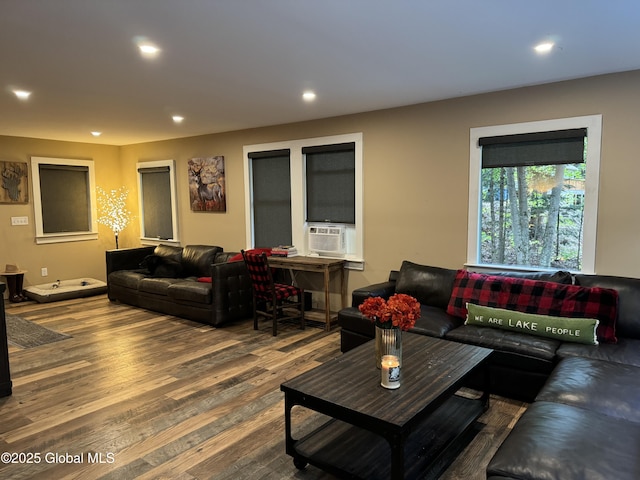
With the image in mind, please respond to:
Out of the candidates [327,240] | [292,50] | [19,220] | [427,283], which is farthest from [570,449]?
[19,220]

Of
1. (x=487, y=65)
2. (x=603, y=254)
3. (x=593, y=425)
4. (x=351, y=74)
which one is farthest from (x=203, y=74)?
(x=603, y=254)

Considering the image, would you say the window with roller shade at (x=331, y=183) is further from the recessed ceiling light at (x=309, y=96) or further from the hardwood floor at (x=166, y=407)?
the hardwood floor at (x=166, y=407)

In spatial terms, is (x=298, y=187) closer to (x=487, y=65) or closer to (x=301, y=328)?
(x=301, y=328)

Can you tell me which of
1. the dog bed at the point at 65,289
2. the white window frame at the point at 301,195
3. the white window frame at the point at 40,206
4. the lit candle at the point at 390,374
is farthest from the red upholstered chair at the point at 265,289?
the white window frame at the point at 40,206

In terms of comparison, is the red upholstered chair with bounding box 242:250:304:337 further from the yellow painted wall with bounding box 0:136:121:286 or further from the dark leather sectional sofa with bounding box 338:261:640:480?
the yellow painted wall with bounding box 0:136:121:286

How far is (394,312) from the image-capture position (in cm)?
235

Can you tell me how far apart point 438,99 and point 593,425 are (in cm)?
326

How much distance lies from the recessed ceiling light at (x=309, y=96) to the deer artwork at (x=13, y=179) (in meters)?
4.88

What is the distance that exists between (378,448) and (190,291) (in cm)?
340

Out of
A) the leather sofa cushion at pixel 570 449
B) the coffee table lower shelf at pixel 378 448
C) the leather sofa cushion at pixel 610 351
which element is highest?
the leather sofa cushion at pixel 610 351

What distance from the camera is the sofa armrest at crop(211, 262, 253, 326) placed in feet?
16.3

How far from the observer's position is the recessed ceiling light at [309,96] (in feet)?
13.0

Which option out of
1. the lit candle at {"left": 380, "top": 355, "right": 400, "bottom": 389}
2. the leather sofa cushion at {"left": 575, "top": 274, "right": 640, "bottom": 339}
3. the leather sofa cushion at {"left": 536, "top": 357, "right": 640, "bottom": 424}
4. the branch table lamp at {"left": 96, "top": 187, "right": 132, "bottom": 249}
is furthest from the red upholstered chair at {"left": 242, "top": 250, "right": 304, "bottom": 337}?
the branch table lamp at {"left": 96, "top": 187, "right": 132, "bottom": 249}

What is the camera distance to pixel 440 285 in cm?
400
